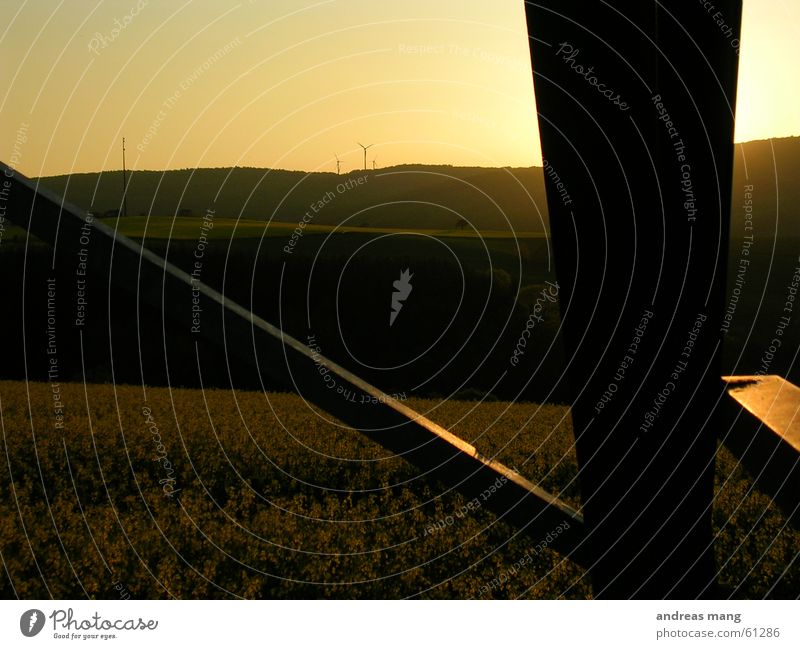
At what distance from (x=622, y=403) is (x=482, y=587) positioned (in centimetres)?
476

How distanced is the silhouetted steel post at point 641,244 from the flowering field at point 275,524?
3.83m

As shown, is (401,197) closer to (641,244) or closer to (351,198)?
(351,198)

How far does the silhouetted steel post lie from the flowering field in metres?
3.83

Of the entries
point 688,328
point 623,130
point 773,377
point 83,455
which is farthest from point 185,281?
point 83,455

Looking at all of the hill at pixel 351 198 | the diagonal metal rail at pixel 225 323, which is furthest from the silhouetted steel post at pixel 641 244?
the hill at pixel 351 198

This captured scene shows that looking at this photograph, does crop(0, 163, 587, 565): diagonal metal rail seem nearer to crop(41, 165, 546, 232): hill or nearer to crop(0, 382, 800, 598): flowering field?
crop(0, 382, 800, 598): flowering field

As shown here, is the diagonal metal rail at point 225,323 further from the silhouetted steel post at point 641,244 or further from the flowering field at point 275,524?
the flowering field at point 275,524

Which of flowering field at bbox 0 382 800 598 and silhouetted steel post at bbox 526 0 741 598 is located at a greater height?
silhouetted steel post at bbox 526 0 741 598

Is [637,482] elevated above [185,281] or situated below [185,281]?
below

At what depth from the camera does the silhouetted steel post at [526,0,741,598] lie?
2.06m

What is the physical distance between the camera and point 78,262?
2100mm

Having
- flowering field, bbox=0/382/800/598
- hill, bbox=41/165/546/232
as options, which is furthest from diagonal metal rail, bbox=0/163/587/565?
hill, bbox=41/165/546/232

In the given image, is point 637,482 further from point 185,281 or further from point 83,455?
point 83,455

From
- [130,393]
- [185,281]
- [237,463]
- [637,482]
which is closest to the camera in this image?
[185,281]
